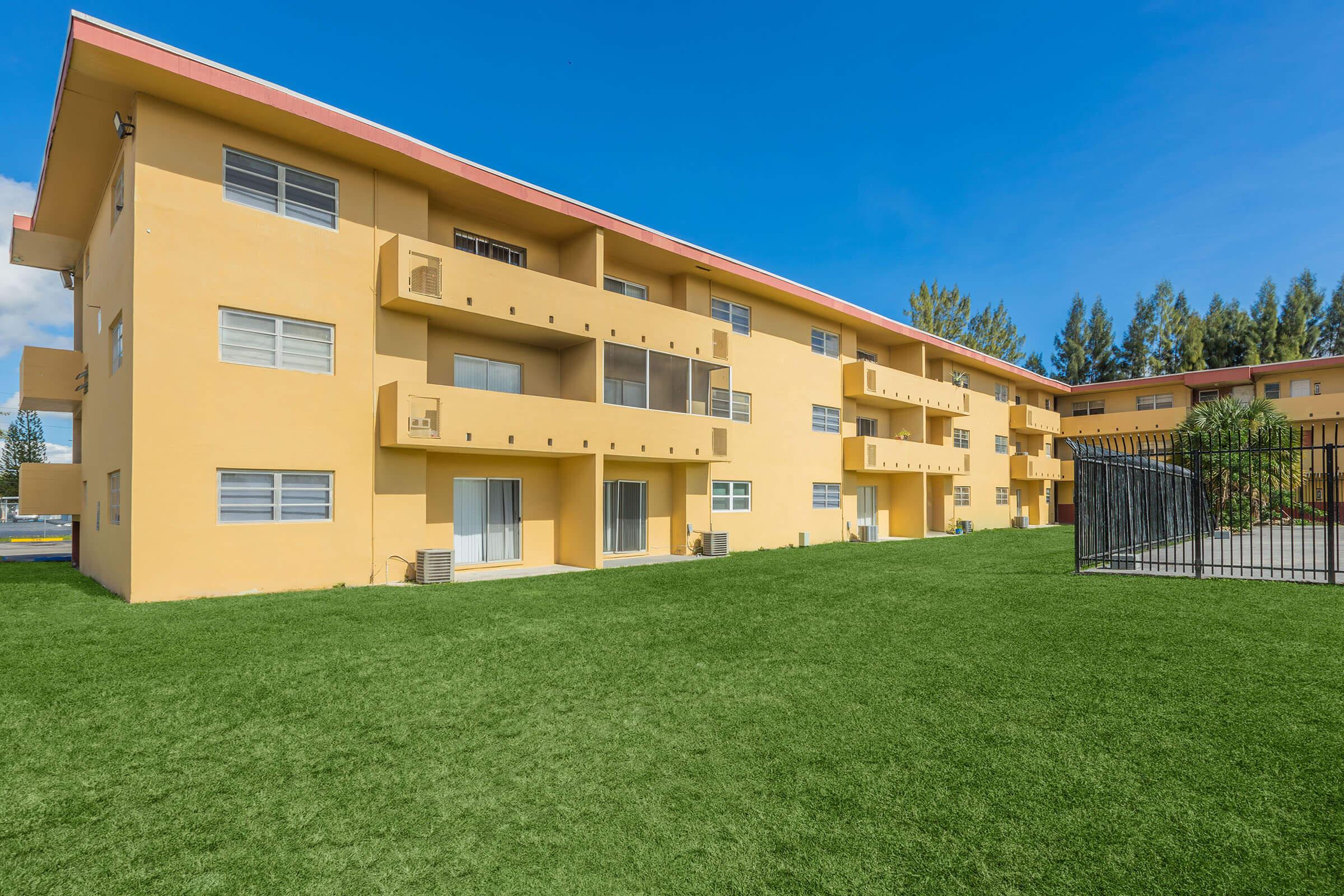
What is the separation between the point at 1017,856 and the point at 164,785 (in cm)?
582

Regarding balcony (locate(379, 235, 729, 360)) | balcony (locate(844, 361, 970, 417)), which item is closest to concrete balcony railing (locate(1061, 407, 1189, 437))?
balcony (locate(844, 361, 970, 417))

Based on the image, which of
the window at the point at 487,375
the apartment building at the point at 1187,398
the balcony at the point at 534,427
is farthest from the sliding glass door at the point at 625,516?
the apartment building at the point at 1187,398

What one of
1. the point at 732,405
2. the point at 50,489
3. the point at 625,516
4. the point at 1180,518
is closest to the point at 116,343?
the point at 50,489

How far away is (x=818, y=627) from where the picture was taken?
30.0 ft

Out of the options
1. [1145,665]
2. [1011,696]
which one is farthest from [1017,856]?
[1145,665]

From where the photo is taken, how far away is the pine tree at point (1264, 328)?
49.1m

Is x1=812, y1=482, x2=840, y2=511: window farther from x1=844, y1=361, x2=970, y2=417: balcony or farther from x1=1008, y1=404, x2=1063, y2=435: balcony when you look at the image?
x1=1008, y1=404, x2=1063, y2=435: balcony

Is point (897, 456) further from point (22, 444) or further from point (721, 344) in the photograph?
point (22, 444)

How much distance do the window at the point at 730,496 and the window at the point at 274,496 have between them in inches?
446

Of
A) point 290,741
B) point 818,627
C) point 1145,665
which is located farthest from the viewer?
point 818,627

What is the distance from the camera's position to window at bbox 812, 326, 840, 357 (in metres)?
25.4

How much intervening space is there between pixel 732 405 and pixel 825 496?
6.10m

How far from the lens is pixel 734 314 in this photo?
22.2 meters

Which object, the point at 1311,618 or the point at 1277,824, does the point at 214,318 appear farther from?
the point at 1311,618
